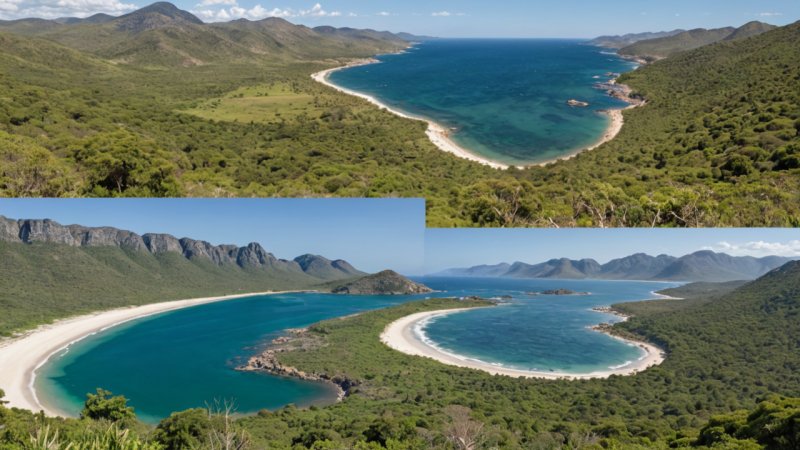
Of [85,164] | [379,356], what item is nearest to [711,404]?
[379,356]

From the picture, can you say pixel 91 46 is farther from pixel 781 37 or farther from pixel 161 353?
pixel 781 37

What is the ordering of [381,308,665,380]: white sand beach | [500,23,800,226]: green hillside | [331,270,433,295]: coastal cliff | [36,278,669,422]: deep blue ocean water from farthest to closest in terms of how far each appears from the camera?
[331,270,433,295]: coastal cliff
[381,308,665,380]: white sand beach
[36,278,669,422]: deep blue ocean water
[500,23,800,226]: green hillside

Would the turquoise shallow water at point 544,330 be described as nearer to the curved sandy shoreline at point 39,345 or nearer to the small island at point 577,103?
the curved sandy shoreline at point 39,345

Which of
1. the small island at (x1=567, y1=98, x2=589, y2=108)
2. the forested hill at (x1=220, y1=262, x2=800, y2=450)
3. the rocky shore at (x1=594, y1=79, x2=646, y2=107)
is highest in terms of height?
the rocky shore at (x1=594, y1=79, x2=646, y2=107)

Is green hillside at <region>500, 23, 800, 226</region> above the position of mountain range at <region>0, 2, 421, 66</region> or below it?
below

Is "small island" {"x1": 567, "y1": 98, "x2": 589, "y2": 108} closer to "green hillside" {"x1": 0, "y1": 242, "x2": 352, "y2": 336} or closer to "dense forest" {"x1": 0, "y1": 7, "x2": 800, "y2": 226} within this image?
"dense forest" {"x1": 0, "y1": 7, "x2": 800, "y2": 226}

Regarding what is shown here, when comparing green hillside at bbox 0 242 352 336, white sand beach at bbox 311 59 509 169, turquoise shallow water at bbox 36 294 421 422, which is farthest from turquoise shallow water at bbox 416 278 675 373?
green hillside at bbox 0 242 352 336
